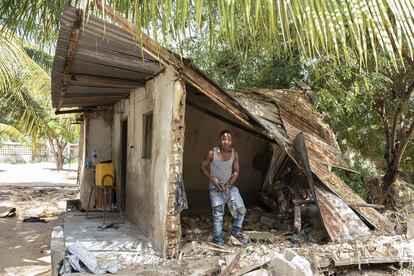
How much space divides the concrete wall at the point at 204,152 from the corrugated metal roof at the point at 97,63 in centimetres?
159

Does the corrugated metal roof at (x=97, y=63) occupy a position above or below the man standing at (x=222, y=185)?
above

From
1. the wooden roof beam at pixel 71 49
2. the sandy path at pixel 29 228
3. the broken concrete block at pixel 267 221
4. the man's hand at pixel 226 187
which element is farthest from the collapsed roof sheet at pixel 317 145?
the sandy path at pixel 29 228

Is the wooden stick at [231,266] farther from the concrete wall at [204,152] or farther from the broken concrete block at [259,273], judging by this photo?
the concrete wall at [204,152]

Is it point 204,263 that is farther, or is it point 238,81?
point 238,81

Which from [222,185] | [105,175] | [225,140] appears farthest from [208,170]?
[105,175]

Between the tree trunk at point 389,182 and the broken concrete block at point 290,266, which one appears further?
the tree trunk at point 389,182

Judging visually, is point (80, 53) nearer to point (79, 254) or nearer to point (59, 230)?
point (79, 254)

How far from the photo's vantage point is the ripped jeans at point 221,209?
6.40 metres

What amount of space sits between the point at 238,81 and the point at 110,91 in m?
3.26

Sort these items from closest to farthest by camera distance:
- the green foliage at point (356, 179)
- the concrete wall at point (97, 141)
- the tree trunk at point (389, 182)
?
the green foliage at point (356, 179) → the tree trunk at point (389, 182) → the concrete wall at point (97, 141)

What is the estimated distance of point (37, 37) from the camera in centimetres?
466

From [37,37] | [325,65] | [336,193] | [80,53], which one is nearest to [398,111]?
[325,65]

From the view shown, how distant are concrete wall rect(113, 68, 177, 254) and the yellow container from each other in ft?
2.34

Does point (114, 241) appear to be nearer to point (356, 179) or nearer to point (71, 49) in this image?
point (71, 49)
